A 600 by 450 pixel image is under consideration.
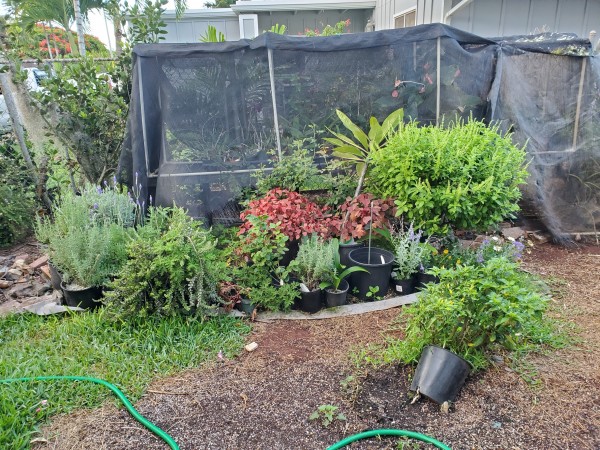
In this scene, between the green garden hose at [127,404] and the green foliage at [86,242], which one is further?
the green foliage at [86,242]

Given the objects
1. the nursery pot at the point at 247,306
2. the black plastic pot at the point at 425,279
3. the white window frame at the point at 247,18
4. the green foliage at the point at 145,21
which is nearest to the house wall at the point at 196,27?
the white window frame at the point at 247,18

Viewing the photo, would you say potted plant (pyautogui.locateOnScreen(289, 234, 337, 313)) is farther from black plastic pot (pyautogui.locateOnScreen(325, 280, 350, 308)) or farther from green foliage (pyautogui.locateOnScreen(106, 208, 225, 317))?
green foliage (pyautogui.locateOnScreen(106, 208, 225, 317))

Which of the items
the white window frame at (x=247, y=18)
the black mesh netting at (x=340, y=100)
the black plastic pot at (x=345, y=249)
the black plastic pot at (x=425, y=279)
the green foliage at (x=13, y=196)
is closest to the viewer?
the black plastic pot at (x=425, y=279)

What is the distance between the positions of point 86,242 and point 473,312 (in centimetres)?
265

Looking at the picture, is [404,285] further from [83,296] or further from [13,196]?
[13,196]

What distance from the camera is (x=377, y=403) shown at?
2137 millimetres

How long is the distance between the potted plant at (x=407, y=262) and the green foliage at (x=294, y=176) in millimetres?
996

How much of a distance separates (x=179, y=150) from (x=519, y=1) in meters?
5.09

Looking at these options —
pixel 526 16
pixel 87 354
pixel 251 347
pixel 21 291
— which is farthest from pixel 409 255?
pixel 526 16

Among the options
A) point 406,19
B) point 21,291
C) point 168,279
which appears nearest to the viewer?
point 168,279

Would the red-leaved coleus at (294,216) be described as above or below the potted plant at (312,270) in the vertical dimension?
above

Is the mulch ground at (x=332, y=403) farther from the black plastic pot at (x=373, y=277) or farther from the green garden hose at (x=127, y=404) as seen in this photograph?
the black plastic pot at (x=373, y=277)

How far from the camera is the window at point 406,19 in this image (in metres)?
6.94

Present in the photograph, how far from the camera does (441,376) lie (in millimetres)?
2111
